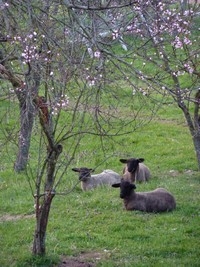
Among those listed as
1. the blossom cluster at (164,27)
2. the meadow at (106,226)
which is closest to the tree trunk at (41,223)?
the meadow at (106,226)

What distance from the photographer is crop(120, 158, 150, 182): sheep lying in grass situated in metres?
15.7

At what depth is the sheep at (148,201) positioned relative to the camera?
12727 millimetres

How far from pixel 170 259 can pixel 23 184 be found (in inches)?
272

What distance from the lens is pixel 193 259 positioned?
399 inches

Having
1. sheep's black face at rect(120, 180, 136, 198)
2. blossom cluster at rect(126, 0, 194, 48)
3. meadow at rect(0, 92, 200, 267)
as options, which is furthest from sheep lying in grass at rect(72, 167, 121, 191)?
blossom cluster at rect(126, 0, 194, 48)

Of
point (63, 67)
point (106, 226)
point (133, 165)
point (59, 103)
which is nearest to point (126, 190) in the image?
point (106, 226)

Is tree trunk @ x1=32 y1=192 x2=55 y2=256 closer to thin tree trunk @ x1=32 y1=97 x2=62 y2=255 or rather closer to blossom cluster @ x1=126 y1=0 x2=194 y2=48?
thin tree trunk @ x1=32 y1=97 x2=62 y2=255

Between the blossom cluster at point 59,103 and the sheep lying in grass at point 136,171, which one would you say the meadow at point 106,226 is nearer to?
the sheep lying in grass at point 136,171

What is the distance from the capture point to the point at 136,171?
15.8 meters

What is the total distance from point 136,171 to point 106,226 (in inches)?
163

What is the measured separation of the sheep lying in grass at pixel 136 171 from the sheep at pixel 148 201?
268 cm

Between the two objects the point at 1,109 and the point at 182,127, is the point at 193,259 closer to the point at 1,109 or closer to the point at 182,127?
the point at 182,127

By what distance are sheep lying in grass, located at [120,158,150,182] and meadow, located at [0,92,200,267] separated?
0.22 meters

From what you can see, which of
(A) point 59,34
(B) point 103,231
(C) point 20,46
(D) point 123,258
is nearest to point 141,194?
(B) point 103,231
